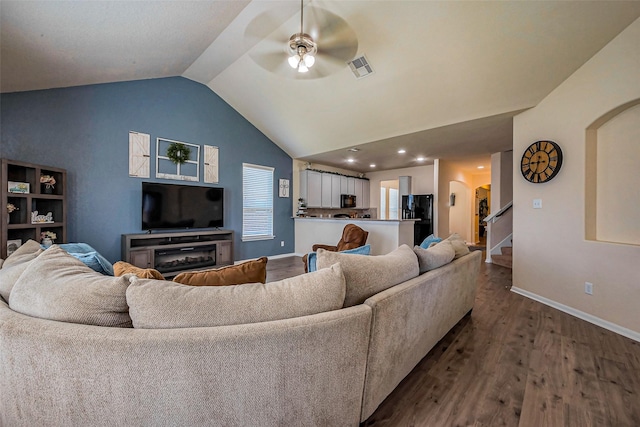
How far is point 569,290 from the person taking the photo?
2939 millimetres

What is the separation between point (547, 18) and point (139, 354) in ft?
13.0

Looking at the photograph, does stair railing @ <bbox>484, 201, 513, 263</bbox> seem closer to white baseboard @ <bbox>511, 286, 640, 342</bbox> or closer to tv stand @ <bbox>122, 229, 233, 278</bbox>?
white baseboard @ <bbox>511, 286, 640, 342</bbox>

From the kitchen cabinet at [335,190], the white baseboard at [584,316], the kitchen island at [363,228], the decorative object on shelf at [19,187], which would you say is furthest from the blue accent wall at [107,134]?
the white baseboard at [584,316]

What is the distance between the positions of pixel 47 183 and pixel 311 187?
4.75 meters

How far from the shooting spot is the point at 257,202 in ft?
19.3

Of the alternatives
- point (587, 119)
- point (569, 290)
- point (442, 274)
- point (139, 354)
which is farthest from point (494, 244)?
point (139, 354)

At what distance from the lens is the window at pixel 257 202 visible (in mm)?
5645

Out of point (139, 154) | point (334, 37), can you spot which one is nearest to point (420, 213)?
point (334, 37)

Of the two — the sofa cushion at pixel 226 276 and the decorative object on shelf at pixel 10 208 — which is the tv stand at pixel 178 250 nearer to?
the decorative object on shelf at pixel 10 208

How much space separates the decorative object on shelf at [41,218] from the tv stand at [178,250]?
0.89 m

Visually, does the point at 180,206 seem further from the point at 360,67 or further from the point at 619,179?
the point at 619,179

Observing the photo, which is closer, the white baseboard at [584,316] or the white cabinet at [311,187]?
the white baseboard at [584,316]

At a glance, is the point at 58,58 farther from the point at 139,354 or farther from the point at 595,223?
the point at 595,223

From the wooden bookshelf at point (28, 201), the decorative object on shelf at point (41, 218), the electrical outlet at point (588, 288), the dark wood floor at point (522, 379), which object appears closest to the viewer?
the dark wood floor at point (522, 379)
